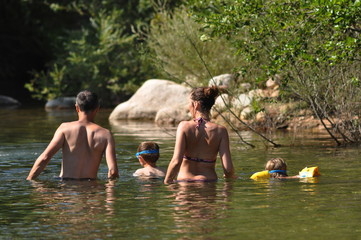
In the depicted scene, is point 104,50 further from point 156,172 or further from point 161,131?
point 156,172

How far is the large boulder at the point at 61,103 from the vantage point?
32875 millimetres

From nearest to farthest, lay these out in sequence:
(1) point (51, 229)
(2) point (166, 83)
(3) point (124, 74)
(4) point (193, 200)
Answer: (1) point (51, 229)
(4) point (193, 200)
(2) point (166, 83)
(3) point (124, 74)

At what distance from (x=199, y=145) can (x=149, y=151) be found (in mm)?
1688

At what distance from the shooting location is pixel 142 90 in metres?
27.3

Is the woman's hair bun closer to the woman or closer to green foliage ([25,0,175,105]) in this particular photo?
the woman

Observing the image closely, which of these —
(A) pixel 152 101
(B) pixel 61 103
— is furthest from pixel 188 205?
(B) pixel 61 103

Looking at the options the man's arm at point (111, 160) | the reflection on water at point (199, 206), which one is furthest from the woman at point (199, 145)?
the man's arm at point (111, 160)

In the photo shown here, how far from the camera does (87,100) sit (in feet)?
32.7

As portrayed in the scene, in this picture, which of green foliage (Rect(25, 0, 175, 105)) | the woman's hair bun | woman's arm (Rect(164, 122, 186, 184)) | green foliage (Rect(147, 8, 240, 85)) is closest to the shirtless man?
woman's arm (Rect(164, 122, 186, 184))

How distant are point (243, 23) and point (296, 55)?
1167mm

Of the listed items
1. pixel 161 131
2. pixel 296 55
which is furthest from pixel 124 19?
pixel 296 55

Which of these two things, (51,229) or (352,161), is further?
(352,161)

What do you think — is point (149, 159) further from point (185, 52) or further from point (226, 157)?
point (185, 52)

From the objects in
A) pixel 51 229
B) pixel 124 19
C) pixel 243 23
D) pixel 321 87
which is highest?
pixel 124 19
